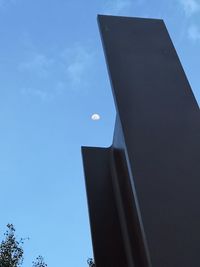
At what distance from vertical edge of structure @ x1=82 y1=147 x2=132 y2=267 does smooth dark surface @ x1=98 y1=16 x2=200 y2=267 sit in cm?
67

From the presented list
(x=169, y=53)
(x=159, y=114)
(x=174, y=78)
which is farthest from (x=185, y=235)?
(x=169, y=53)

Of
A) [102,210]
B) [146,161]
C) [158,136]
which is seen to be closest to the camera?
[146,161]

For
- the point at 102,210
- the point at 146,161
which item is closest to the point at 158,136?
the point at 146,161

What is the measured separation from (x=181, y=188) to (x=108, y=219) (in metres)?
1.79

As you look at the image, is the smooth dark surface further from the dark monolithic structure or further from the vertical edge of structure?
the vertical edge of structure

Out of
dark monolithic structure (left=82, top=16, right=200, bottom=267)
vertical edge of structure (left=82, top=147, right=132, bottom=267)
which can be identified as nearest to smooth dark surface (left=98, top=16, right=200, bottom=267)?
dark monolithic structure (left=82, top=16, right=200, bottom=267)

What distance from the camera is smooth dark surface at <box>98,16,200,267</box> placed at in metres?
4.43

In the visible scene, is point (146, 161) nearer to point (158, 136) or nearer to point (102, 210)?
point (158, 136)

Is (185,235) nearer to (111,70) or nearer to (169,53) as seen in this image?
(111,70)

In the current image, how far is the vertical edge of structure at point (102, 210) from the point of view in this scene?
5938 millimetres

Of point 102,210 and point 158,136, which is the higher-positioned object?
point 158,136

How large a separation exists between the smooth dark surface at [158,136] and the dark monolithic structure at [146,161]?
10 mm

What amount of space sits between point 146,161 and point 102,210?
66.6 inches

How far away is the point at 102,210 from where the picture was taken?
6.43 meters
